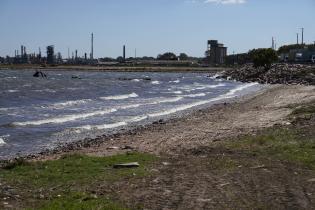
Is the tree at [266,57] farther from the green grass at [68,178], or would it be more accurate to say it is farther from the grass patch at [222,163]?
the grass patch at [222,163]

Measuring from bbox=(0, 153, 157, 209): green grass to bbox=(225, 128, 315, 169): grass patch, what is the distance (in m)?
2.88

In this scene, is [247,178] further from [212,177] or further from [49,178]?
[49,178]

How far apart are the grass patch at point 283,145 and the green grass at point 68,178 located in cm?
288

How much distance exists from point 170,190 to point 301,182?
8.50 ft

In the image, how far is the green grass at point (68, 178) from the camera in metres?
9.41

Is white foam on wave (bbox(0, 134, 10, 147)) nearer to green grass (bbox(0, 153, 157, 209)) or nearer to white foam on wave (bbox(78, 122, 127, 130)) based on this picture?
white foam on wave (bbox(78, 122, 127, 130))

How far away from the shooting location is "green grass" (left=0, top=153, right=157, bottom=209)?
Result: 30.9 feet

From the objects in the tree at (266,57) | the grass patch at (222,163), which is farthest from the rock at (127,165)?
the tree at (266,57)

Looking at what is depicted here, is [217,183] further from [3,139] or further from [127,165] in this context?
[3,139]

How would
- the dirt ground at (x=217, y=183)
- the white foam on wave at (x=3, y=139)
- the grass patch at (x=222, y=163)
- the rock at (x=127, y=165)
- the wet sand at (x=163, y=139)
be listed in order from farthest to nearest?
the white foam on wave at (x=3, y=139), the wet sand at (x=163, y=139), the rock at (x=127, y=165), the grass patch at (x=222, y=163), the dirt ground at (x=217, y=183)

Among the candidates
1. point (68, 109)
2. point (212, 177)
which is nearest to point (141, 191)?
point (212, 177)

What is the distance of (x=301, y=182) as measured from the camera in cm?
1076

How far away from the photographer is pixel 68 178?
11688 mm

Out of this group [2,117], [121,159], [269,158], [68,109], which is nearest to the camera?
Answer: [269,158]
